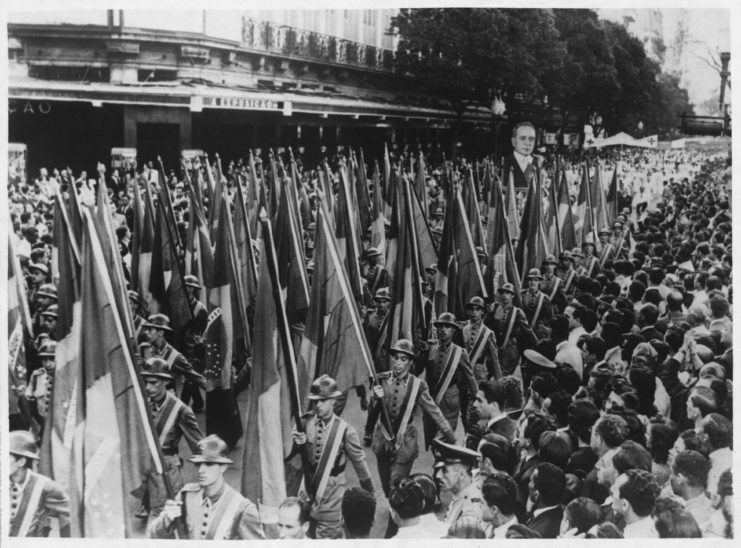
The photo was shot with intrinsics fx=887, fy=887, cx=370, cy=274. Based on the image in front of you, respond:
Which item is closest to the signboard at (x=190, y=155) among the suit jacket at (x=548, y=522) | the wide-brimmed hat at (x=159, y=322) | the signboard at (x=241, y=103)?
the signboard at (x=241, y=103)

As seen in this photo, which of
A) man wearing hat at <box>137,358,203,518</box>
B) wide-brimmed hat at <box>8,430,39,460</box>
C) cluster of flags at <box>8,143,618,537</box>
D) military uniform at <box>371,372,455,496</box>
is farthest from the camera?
military uniform at <box>371,372,455,496</box>

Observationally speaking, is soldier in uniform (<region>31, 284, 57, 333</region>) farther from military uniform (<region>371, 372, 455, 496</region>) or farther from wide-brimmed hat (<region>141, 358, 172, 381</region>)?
military uniform (<region>371, 372, 455, 496</region>)

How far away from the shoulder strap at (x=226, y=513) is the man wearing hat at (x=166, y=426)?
0.75 m

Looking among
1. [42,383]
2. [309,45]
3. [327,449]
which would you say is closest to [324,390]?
[327,449]

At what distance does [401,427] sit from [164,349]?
8.83 feet

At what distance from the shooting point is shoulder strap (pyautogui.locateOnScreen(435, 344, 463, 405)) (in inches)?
362

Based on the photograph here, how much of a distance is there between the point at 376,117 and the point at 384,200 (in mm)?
1861

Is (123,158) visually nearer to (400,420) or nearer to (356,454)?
(400,420)

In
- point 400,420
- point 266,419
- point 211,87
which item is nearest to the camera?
point 266,419

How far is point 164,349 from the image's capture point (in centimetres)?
925

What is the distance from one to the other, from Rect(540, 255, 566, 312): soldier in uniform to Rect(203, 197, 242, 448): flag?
415 centimetres

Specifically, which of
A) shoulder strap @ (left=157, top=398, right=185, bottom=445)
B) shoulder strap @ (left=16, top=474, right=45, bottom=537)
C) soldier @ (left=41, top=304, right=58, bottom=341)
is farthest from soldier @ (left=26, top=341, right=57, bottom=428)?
shoulder strap @ (left=157, top=398, right=185, bottom=445)

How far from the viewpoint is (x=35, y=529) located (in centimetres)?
785

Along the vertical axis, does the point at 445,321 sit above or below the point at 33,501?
above
